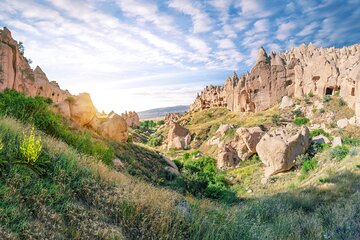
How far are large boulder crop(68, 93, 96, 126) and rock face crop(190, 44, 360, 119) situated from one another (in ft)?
120

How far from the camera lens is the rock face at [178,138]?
6147 centimetres

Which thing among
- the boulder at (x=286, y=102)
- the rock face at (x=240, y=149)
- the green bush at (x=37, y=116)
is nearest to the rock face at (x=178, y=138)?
the rock face at (x=240, y=149)

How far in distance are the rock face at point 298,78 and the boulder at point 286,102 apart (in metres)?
2.47

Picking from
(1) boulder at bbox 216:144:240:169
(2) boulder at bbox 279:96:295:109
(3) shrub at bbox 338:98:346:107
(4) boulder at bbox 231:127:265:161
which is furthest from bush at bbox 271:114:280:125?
(1) boulder at bbox 216:144:240:169

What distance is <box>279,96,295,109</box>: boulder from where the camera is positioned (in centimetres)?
6005

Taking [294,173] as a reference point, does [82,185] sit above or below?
above

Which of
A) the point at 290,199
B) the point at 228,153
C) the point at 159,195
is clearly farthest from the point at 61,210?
the point at 228,153

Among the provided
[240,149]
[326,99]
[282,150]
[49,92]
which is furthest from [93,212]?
[326,99]

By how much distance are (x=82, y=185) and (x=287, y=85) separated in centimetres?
6817

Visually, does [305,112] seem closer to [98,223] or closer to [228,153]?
[228,153]

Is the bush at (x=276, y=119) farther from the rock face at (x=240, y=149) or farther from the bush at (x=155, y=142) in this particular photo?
the bush at (x=155, y=142)

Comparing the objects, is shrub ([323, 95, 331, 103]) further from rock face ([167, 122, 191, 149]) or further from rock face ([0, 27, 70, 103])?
rock face ([0, 27, 70, 103])

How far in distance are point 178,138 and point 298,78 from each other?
29714mm

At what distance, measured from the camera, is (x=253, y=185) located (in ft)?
92.5
